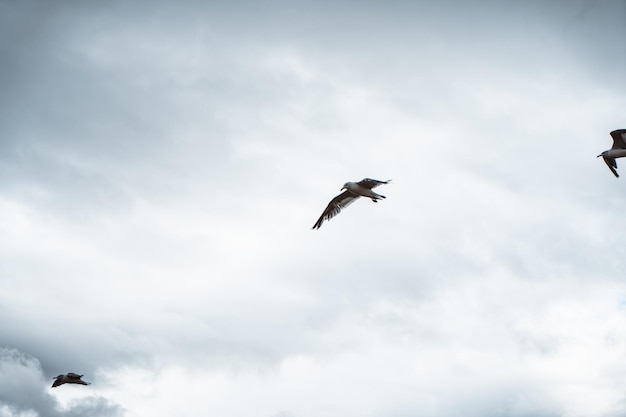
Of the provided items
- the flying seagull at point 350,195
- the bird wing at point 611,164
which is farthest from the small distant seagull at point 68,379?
the bird wing at point 611,164

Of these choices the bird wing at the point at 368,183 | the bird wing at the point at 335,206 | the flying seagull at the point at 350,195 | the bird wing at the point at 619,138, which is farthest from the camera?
the bird wing at the point at 335,206

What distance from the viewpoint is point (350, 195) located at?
97750 millimetres

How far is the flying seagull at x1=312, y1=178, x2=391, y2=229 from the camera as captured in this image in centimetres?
9150

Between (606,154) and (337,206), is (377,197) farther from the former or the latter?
(606,154)

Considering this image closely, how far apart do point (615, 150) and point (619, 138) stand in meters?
1.26

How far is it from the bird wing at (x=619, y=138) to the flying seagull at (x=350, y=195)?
23.0 m

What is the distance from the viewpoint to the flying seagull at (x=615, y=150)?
311 ft

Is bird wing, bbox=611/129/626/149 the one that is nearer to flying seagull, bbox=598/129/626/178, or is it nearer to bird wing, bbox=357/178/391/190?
flying seagull, bbox=598/129/626/178

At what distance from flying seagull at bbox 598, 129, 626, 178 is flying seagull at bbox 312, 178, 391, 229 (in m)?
22.2

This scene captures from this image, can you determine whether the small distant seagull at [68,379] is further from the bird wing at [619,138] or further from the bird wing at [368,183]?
the bird wing at [619,138]

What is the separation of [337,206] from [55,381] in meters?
33.0

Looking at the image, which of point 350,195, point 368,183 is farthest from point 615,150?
point 350,195

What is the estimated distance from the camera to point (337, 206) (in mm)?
98500

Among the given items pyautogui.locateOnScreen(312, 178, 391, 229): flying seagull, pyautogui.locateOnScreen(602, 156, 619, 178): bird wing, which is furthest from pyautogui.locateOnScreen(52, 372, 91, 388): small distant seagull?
pyautogui.locateOnScreen(602, 156, 619, 178): bird wing
